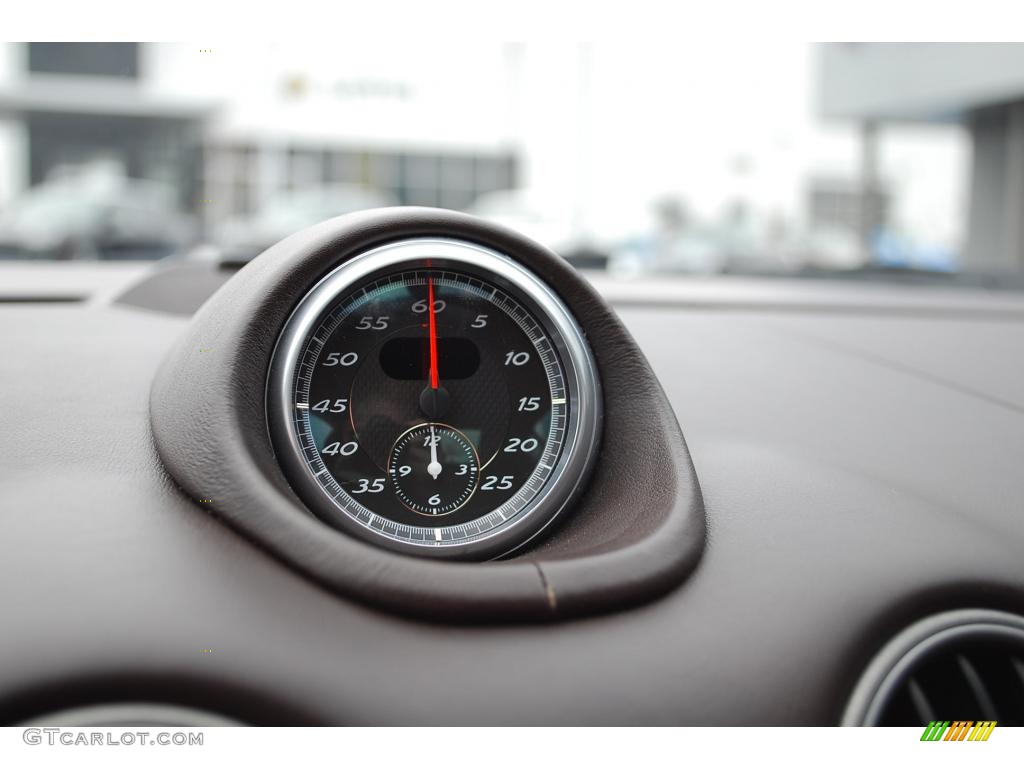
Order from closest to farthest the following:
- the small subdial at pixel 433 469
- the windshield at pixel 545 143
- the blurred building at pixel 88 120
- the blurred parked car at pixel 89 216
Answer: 1. the small subdial at pixel 433 469
2. the blurred parked car at pixel 89 216
3. the windshield at pixel 545 143
4. the blurred building at pixel 88 120

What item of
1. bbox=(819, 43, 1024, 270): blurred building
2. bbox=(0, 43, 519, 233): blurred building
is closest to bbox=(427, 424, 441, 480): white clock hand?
bbox=(819, 43, 1024, 270): blurred building

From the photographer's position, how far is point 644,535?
5.66 ft

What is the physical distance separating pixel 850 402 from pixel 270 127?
35.2 meters

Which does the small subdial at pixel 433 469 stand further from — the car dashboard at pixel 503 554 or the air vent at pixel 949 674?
the air vent at pixel 949 674

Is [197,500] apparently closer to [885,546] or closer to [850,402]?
[885,546]

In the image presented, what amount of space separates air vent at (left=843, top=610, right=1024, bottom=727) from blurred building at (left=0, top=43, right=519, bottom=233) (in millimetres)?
33284

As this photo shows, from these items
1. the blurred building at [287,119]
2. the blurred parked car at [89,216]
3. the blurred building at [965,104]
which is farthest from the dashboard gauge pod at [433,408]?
the blurred building at [287,119]

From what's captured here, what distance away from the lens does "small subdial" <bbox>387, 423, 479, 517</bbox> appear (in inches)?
73.3

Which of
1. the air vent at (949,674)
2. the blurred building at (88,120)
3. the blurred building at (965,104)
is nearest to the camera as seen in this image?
the air vent at (949,674)

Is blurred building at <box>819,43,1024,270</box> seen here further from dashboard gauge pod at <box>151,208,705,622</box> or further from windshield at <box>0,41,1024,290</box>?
dashboard gauge pod at <box>151,208,705,622</box>

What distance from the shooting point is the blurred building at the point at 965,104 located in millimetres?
16344

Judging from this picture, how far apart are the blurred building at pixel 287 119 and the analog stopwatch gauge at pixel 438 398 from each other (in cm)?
3272
